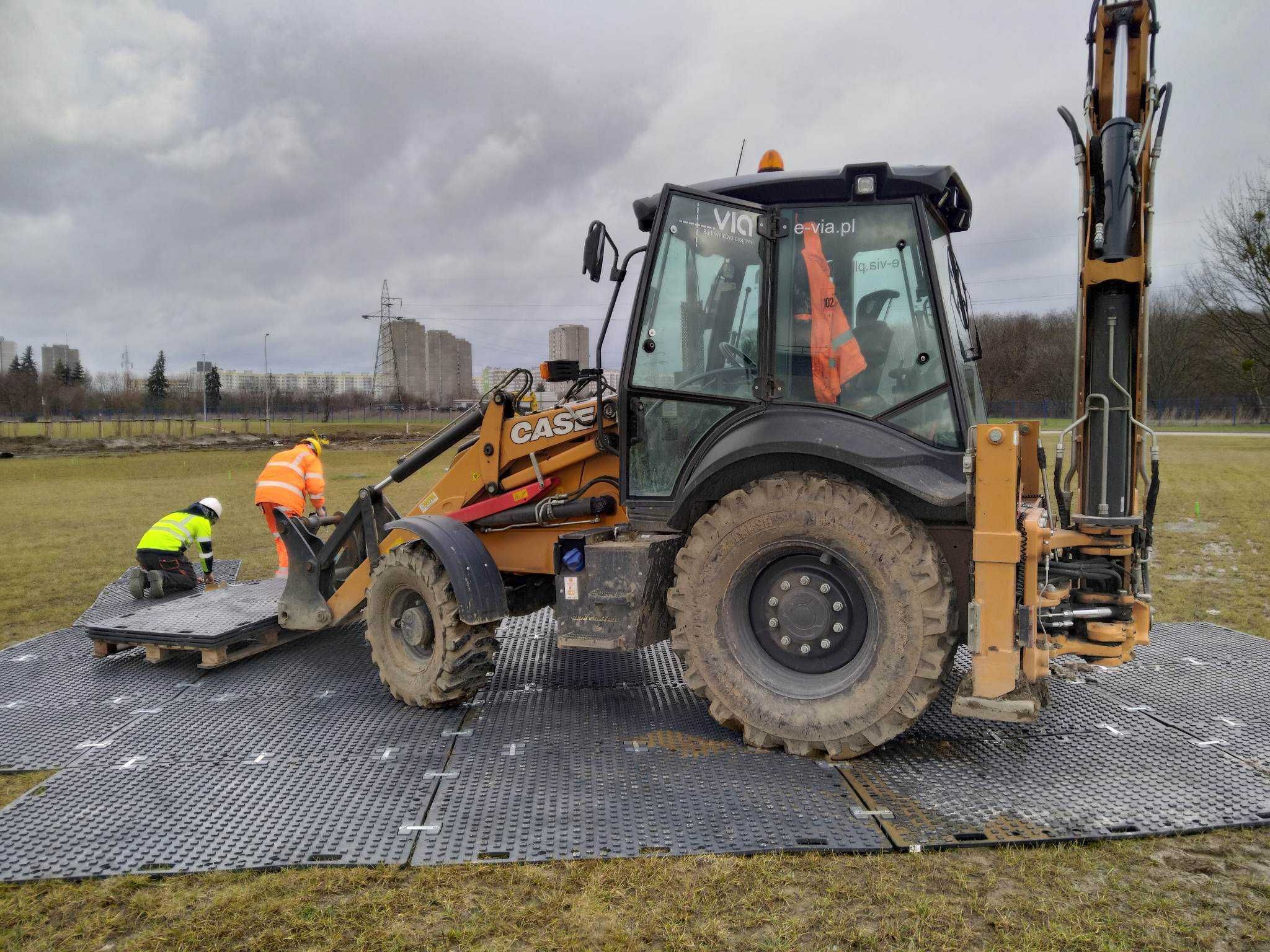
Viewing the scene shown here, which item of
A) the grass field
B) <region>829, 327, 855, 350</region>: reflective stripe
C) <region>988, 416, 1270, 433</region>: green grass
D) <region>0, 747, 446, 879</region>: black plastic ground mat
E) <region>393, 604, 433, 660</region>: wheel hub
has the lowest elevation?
the grass field

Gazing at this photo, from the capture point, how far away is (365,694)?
5375 mm

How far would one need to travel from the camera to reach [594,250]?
14.7ft

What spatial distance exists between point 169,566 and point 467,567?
13.7 feet

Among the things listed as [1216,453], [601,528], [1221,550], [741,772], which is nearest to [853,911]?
[741,772]

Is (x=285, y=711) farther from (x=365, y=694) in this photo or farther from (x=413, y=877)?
(x=413, y=877)

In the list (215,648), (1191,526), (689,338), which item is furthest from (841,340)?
(1191,526)

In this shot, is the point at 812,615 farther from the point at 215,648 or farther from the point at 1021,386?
the point at 1021,386

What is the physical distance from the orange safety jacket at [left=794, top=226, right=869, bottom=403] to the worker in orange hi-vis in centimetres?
476

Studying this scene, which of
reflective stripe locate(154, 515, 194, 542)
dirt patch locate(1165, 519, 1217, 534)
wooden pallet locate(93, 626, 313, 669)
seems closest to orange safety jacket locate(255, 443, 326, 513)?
reflective stripe locate(154, 515, 194, 542)

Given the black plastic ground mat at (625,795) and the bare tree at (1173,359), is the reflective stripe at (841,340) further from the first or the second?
the bare tree at (1173,359)

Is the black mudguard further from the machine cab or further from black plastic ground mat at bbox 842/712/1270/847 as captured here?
black plastic ground mat at bbox 842/712/1270/847

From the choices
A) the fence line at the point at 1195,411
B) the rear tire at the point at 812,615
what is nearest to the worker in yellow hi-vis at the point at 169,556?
the rear tire at the point at 812,615

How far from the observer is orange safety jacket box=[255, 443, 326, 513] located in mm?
7449

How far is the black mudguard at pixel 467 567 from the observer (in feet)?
15.9
